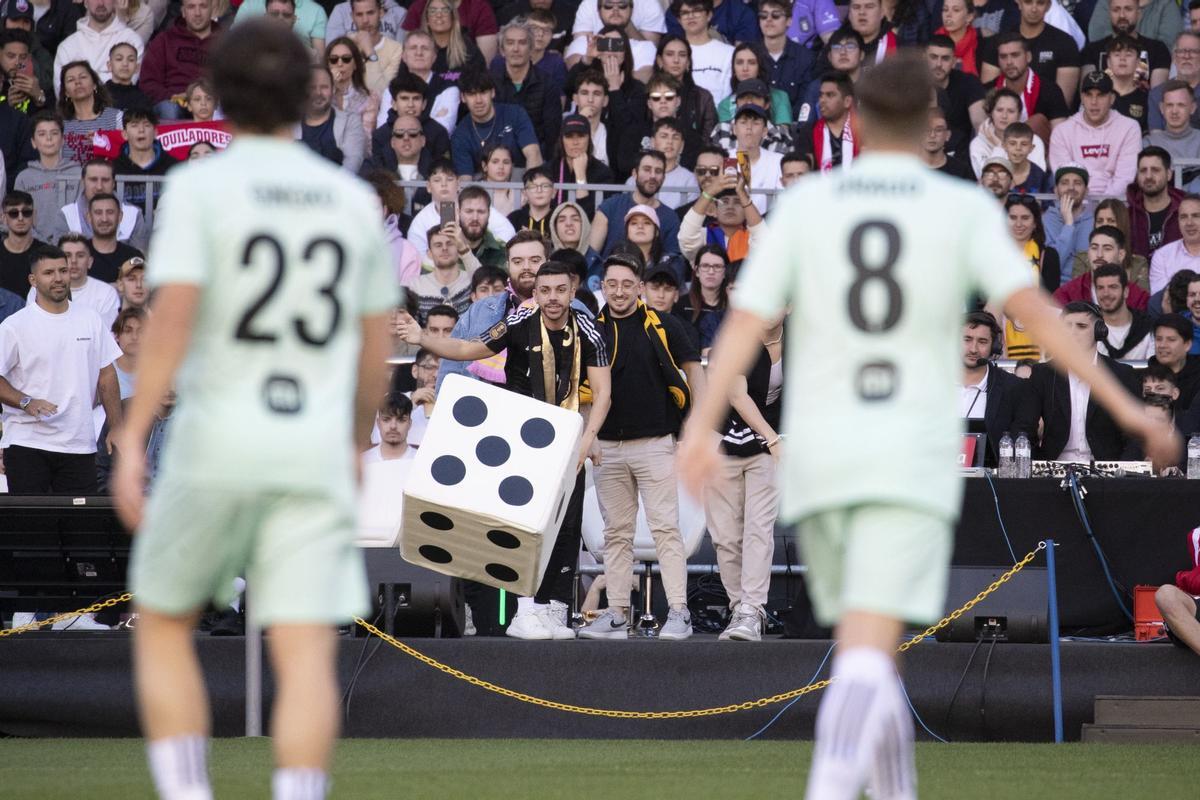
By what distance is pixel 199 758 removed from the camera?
13.6ft

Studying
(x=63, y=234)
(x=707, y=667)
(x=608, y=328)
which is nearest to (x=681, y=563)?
(x=707, y=667)

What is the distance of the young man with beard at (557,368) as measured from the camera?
9992 millimetres

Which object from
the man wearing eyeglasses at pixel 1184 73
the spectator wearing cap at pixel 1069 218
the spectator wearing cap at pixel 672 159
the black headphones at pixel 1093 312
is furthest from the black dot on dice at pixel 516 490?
the man wearing eyeglasses at pixel 1184 73

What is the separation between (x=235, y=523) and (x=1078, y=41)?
45.1 ft

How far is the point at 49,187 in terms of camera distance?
14156mm

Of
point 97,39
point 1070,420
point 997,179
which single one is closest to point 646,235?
point 997,179

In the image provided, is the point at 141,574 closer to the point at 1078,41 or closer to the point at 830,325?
the point at 830,325

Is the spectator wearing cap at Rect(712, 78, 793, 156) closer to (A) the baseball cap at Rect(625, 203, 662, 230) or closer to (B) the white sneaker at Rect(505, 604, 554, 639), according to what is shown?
(A) the baseball cap at Rect(625, 203, 662, 230)

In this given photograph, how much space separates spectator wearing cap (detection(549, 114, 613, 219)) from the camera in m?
14.1

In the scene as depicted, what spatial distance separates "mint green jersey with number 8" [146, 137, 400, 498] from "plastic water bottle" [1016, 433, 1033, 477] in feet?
22.9

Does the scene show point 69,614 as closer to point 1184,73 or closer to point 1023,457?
point 1023,457

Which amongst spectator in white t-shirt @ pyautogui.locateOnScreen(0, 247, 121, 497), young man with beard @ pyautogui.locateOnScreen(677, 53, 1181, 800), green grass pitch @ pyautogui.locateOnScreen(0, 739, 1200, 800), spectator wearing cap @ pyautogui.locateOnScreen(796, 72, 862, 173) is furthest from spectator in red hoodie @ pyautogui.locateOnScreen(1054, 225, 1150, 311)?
young man with beard @ pyautogui.locateOnScreen(677, 53, 1181, 800)

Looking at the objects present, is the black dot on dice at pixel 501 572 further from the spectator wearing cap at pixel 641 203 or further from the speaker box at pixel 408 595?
the spectator wearing cap at pixel 641 203

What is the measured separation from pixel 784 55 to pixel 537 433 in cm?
752
